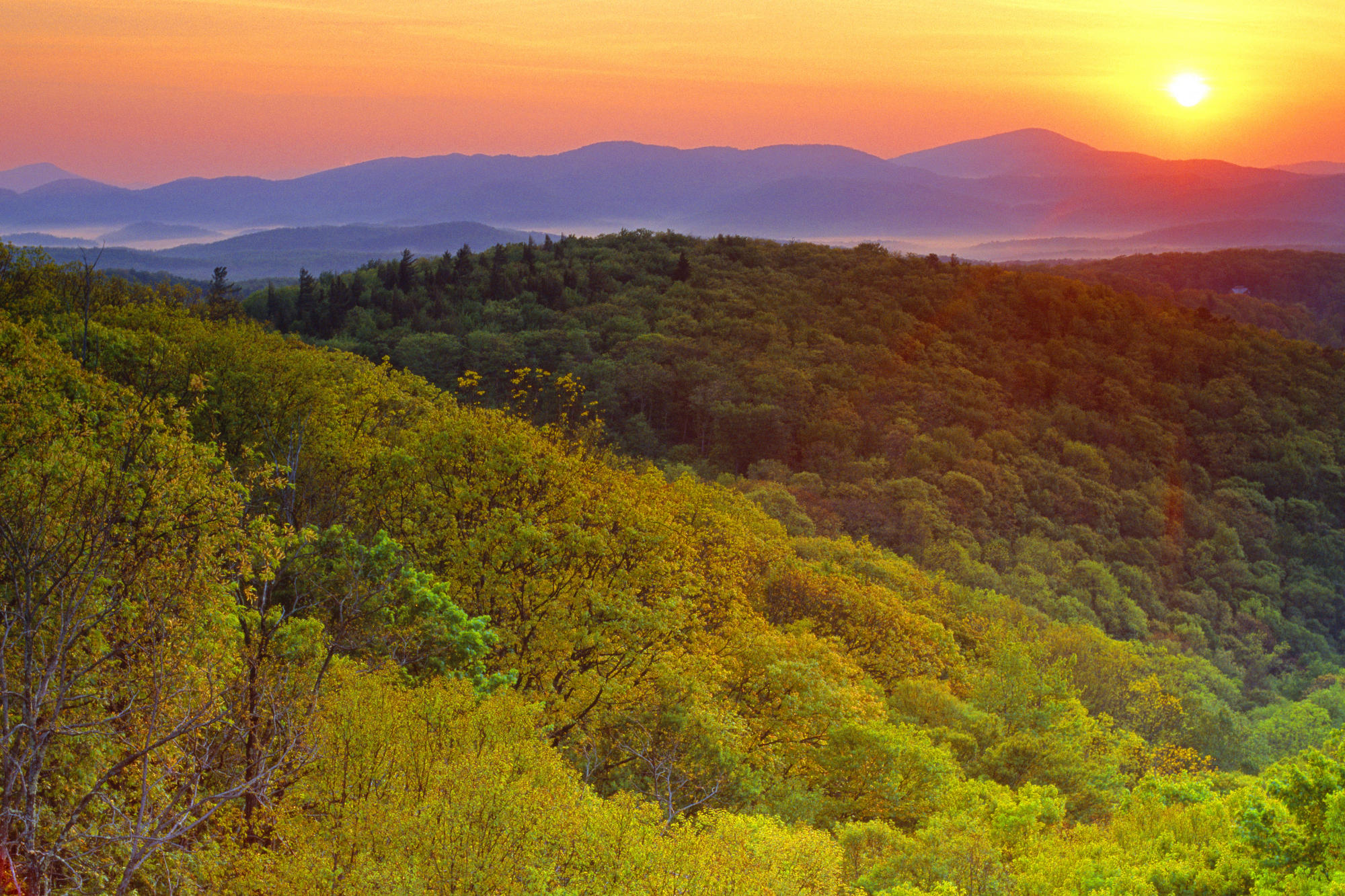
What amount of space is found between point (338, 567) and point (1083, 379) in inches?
5419

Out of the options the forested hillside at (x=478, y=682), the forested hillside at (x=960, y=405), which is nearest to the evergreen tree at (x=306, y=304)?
the forested hillside at (x=960, y=405)

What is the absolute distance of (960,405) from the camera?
119938 millimetres

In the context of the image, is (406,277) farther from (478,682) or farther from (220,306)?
→ (478,682)

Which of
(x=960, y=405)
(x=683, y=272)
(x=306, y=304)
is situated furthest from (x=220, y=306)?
(x=683, y=272)

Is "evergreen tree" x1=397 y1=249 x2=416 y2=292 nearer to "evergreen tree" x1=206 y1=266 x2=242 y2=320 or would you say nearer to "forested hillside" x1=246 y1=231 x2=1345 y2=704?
"forested hillside" x1=246 y1=231 x2=1345 y2=704

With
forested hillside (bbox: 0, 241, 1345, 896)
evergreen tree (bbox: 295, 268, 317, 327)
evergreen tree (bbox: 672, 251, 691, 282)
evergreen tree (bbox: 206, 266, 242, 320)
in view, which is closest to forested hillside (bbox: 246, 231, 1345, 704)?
evergreen tree (bbox: 295, 268, 317, 327)

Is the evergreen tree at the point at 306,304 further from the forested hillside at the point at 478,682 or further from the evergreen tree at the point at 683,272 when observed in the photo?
the evergreen tree at the point at 683,272

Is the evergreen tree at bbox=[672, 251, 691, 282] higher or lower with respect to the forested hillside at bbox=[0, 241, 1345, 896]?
higher

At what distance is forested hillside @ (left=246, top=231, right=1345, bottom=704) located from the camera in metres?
87.2

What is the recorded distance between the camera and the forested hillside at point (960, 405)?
286 feet

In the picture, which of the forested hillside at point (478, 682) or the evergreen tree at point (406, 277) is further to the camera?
the evergreen tree at point (406, 277)

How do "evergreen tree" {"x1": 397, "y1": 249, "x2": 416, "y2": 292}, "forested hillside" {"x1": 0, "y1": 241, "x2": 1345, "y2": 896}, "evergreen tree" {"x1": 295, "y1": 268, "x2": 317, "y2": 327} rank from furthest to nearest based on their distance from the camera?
"evergreen tree" {"x1": 397, "y1": 249, "x2": 416, "y2": 292}, "evergreen tree" {"x1": 295, "y1": 268, "x2": 317, "y2": 327}, "forested hillside" {"x1": 0, "y1": 241, "x2": 1345, "y2": 896}

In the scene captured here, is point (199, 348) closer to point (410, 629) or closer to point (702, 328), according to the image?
point (410, 629)

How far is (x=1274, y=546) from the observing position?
114812mm
